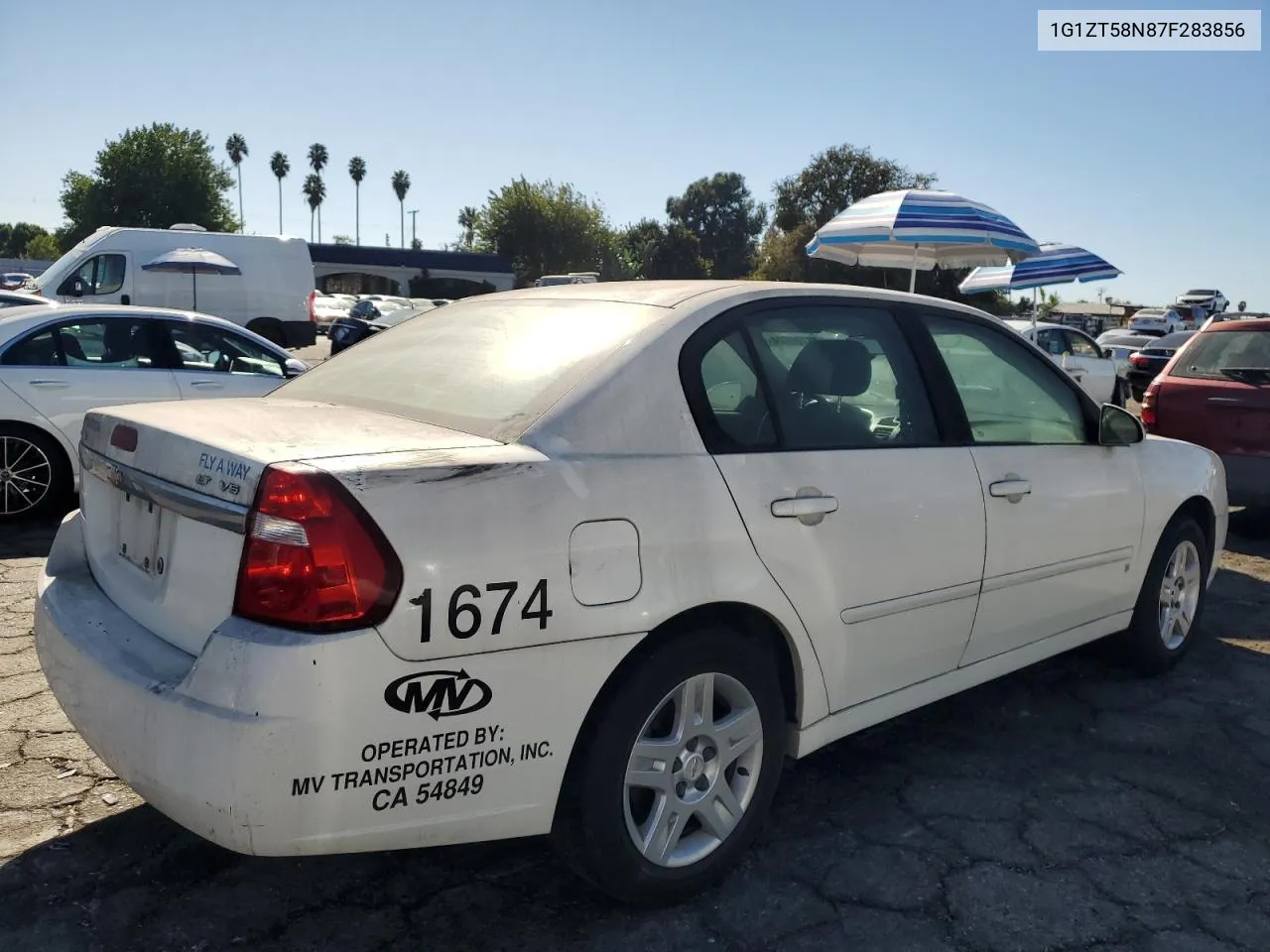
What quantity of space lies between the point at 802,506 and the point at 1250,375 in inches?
218

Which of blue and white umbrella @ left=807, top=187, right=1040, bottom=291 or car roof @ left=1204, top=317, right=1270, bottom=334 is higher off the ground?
blue and white umbrella @ left=807, top=187, right=1040, bottom=291

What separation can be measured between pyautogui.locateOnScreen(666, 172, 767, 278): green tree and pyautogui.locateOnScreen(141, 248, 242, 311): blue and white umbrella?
79.0 m

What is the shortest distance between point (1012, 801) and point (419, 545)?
217 cm

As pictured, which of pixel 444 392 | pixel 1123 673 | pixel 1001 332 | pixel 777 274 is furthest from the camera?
pixel 777 274

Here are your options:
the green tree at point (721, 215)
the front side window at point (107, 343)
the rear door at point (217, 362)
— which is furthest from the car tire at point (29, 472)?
the green tree at point (721, 215)

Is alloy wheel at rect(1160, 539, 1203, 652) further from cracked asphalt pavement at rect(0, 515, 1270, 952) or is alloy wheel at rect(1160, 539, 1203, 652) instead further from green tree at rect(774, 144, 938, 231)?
green tree at rect(774, 144, 938, 231)

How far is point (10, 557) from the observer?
5.61 m

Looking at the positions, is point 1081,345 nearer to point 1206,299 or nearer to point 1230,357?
→ point 1230,357

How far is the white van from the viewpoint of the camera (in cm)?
1503

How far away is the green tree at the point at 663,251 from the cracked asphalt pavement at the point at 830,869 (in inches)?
2715

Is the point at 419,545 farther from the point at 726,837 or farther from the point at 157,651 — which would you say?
the point at 726,837

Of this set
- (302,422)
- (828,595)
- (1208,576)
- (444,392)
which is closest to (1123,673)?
(1208,576)

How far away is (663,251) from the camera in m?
76.8

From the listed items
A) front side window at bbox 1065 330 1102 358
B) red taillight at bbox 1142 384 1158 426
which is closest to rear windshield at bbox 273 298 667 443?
red taillight at bbox 1142 384 1158 426
